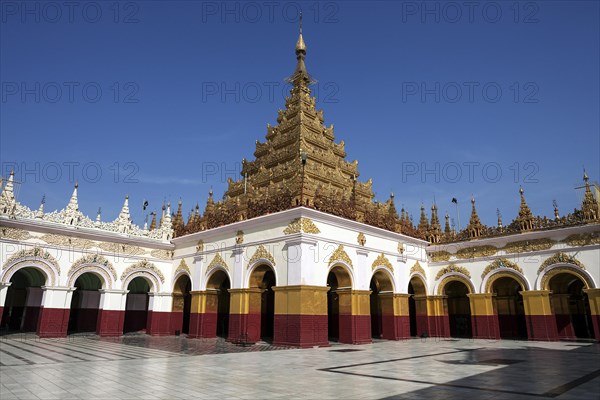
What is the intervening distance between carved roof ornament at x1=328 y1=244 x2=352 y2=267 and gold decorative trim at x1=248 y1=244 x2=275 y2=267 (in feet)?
7.96

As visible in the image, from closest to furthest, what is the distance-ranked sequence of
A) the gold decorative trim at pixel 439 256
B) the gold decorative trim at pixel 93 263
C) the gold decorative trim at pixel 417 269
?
the gold decorative trim at pixel 93 263
the gold decorative trim at pixel 417 269
the gold decorative trim at pixel 439 256

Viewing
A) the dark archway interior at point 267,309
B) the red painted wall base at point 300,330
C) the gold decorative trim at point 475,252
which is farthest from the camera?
the dark archway interior at point 267,309

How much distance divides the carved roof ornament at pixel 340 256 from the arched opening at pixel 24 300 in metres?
13.8

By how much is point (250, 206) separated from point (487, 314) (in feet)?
41.8

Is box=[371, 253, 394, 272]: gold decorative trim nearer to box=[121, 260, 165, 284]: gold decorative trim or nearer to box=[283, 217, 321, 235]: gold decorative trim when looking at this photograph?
box=[283, 217, 321, 235]: gold decorative trim

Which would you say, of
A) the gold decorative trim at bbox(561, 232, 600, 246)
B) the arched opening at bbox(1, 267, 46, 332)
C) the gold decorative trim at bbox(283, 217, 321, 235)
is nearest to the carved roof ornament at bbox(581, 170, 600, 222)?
the gold decorative trim at bbox(561, 232, 600, 246)

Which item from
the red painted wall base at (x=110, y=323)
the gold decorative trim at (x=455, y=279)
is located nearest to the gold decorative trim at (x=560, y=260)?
the gold decorative trim at (x=455, y=279)

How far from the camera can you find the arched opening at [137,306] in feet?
80.1

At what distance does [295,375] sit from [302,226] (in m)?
7.98

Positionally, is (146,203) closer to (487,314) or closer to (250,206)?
(250,206)

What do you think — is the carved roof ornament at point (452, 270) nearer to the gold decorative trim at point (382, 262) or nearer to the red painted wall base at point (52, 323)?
the gold decorative trim at point (382, 262)

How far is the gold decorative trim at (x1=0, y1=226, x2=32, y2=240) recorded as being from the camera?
61.3ft

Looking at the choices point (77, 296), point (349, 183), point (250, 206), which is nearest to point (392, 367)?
point (250, 206)

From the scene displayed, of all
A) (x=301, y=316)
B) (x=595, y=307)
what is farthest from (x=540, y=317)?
(x=301, y=316)
